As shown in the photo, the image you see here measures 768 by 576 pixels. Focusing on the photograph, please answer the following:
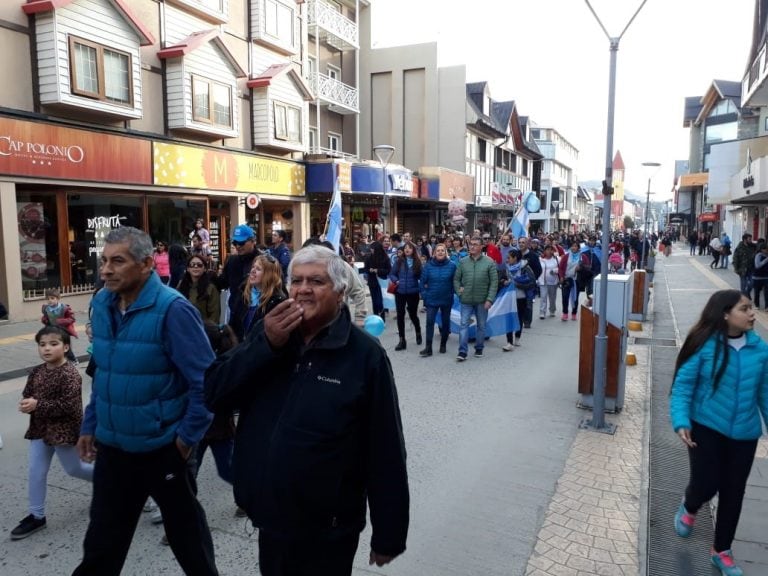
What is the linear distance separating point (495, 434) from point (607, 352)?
1.57 m

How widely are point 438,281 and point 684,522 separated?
19.0 feet

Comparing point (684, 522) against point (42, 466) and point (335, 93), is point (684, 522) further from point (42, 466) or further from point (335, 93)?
point (335, 93)

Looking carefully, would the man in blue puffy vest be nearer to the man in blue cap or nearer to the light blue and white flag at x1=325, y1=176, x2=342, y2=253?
the man in blue cap

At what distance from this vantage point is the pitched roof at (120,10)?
483 inches

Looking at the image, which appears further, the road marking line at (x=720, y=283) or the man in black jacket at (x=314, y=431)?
the road marking line at (x=720, y=283)

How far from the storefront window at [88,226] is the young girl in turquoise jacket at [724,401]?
13.0 meters

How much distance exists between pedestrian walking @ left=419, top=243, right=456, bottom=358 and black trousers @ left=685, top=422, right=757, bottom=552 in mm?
5818

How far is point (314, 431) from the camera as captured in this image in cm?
200

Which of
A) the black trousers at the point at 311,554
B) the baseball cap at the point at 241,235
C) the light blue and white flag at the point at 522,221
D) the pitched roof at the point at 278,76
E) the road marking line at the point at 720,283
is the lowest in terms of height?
the road marking line at the point at 720,283

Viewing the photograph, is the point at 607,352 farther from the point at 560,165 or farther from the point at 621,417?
the point at 560,165

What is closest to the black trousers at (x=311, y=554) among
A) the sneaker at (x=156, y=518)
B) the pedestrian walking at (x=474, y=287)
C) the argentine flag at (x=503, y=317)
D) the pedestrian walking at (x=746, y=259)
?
the sneaker at (x=156, y=518)

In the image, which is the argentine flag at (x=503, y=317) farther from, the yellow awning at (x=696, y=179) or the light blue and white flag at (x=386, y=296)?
the yellow awning at (x=696, y=179)

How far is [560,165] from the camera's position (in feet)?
226

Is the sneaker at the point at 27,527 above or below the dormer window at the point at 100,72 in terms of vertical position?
below
